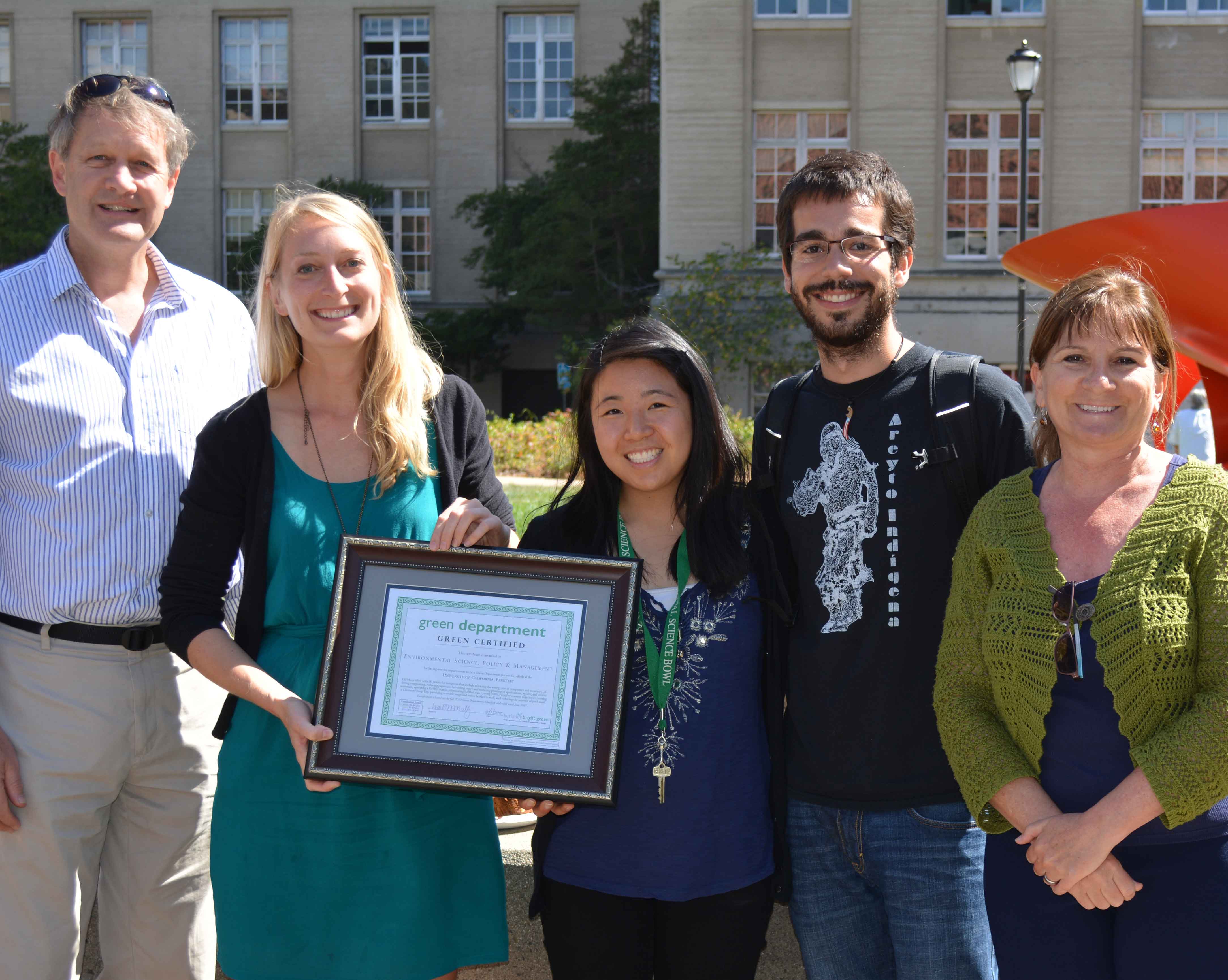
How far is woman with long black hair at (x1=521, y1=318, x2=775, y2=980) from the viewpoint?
2.51 metres

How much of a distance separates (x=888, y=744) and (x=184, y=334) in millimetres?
2244

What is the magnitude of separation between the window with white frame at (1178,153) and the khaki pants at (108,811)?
24.0 meters

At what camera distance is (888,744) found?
2613mm

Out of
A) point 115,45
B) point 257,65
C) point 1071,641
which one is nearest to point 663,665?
point 1071,641

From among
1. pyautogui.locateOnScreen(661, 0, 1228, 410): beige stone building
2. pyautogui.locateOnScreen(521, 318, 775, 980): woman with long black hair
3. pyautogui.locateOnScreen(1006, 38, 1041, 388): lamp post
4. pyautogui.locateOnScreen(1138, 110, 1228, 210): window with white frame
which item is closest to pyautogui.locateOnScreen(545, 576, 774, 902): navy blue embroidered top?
pyautogui.locateOnScreen(521, 318, 775, 980): woman with long black hair

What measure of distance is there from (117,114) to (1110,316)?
2.63 metres

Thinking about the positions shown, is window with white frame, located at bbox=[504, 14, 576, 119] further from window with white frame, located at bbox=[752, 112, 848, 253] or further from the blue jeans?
the blue jeans

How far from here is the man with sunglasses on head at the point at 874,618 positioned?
261cm

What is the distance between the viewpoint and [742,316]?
2219 centimetres

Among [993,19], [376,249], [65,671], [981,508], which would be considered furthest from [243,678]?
[993,19]

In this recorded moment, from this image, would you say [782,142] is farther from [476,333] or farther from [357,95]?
[357,95]

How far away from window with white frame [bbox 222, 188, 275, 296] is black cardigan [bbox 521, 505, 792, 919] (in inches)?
1266

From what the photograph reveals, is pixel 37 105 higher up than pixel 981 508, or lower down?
higher up

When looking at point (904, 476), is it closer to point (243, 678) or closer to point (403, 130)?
point (243, 678)
